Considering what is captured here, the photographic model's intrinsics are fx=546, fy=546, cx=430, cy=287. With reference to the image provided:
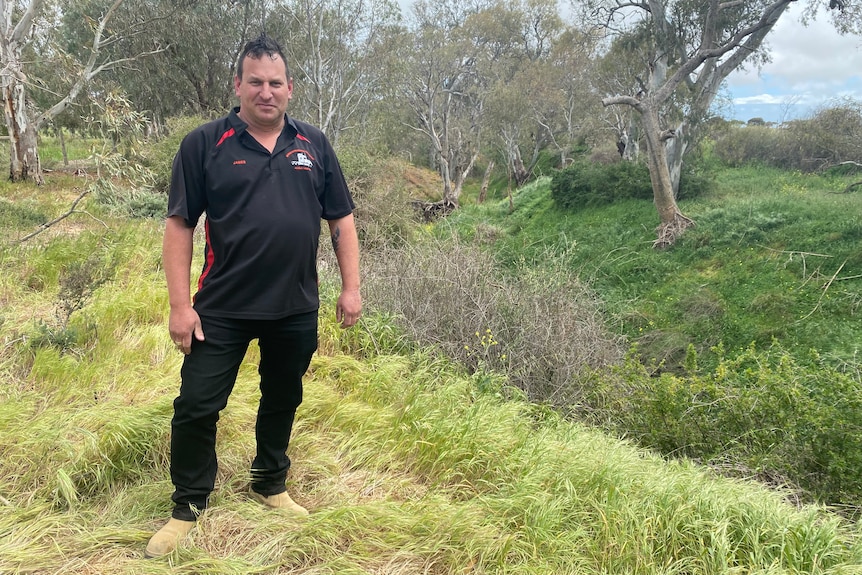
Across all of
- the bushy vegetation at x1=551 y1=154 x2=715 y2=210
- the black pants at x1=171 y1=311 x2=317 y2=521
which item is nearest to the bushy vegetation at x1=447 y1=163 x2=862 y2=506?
the bushy vegetation at x1=551 y1=154 x2=715 y2=210

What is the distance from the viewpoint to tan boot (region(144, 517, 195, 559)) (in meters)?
2.07

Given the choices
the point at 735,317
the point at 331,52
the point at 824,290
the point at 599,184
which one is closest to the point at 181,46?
the point at 331,52

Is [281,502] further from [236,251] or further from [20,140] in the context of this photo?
[20,140]

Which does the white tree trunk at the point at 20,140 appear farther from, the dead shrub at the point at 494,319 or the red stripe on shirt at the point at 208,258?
the red stripe on shirt at the point at 208,258

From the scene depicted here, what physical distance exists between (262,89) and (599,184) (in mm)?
15523

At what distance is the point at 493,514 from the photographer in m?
2.43

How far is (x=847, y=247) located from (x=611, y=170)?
25.9 feet

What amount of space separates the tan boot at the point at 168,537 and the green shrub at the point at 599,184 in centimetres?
1508

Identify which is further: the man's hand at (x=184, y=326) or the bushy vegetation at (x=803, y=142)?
the bushy vegetation at (x=803, y=142)

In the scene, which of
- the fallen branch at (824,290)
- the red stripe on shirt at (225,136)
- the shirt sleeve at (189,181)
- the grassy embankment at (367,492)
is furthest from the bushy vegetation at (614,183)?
the shirt sleeve at (189,181)

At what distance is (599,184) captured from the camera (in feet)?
53.6

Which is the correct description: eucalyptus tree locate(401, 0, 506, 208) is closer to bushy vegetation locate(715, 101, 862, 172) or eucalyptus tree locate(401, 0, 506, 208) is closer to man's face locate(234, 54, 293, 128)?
bushy vegetation locate(715, 101, 862, 172)

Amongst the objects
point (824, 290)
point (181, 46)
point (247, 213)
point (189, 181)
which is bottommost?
point (824, 290)

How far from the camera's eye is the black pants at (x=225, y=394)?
2057 millimetres
